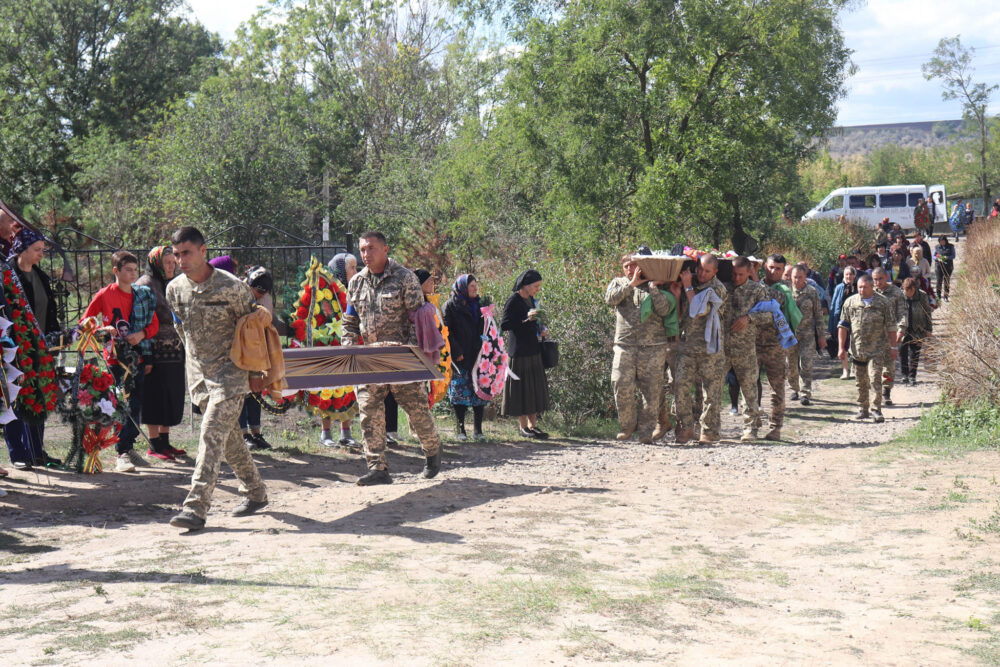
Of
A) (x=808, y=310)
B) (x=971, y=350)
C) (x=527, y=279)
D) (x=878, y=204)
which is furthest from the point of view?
(x=878, y=204)

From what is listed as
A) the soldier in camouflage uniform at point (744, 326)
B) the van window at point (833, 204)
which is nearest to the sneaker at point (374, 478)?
the soldier in camouflage uniform at point (744, 326)

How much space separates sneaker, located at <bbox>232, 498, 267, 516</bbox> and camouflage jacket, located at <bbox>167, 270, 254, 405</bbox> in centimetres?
88

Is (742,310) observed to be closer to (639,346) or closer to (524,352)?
(639,346)

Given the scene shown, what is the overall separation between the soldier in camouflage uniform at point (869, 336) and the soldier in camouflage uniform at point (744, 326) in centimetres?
224

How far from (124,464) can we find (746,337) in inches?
251

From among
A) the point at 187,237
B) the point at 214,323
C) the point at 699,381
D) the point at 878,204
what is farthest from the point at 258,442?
the point at 878,204

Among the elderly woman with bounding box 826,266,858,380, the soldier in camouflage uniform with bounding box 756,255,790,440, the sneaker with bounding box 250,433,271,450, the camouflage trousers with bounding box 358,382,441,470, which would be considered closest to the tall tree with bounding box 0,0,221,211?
the elderly woman with bounding box 826,266,858,380

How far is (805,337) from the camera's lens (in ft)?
49.3

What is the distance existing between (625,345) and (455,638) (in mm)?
6245

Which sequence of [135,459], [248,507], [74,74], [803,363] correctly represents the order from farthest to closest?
[74,74] → [803,363] → [135,459] → [248,507]

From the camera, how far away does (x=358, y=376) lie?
8023 mm

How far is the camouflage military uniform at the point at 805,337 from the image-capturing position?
14.7m

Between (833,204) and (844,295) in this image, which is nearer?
(844,295)

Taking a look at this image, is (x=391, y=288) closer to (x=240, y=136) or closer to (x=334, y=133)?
(x=240, y=136)
